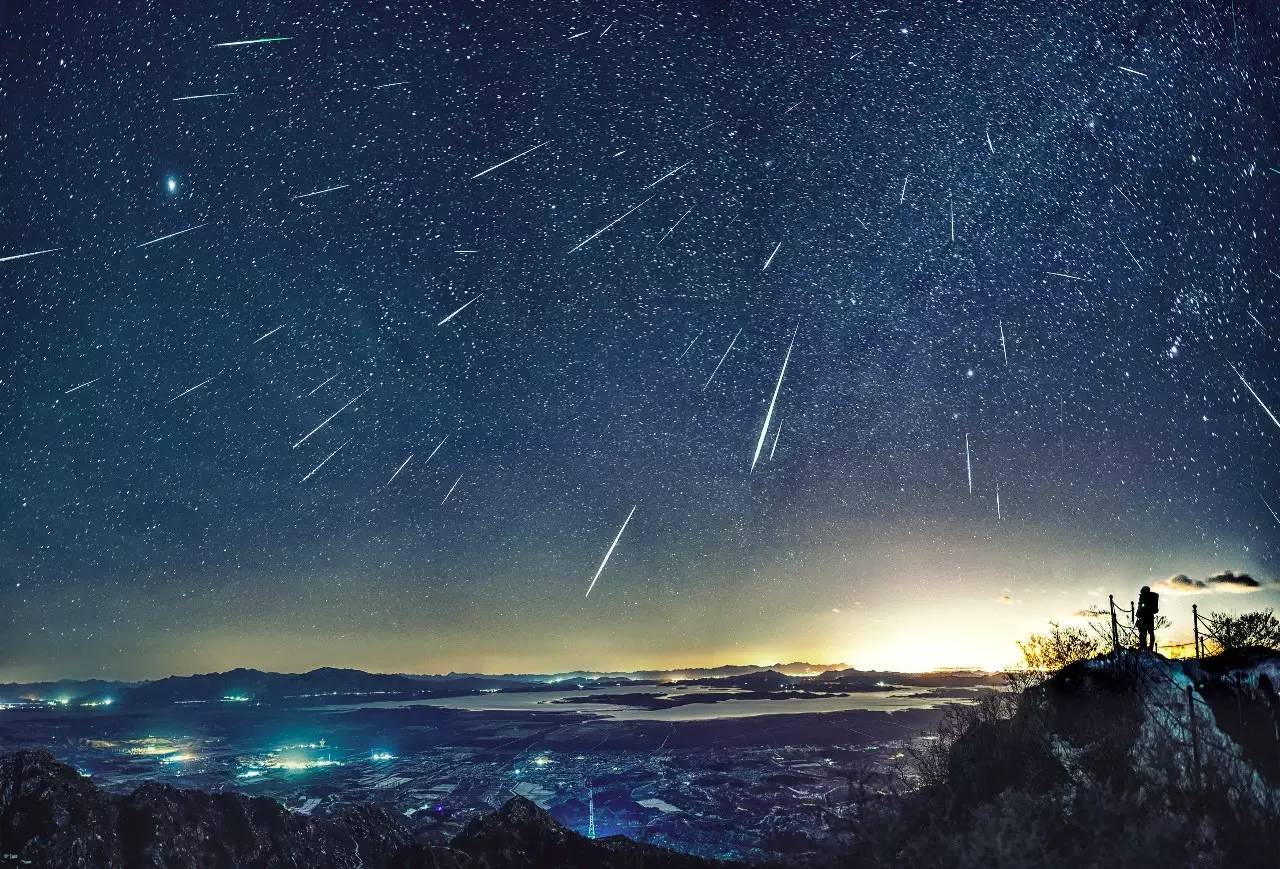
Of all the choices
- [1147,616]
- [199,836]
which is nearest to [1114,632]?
[1147,616]

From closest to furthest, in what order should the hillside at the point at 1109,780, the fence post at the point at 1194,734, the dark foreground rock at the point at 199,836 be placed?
the hillside at the point at 1109,780 < the fence post at the point at 1194,734 < the dark foreground rock at the point at 199,836

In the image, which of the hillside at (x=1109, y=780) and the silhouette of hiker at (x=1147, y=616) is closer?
the hillside at (x=1109, y=780)

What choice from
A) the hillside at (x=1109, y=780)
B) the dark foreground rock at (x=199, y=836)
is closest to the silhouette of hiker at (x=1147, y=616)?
the hillside at (x=1109, y=780)

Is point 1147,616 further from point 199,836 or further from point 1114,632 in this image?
point 199,836

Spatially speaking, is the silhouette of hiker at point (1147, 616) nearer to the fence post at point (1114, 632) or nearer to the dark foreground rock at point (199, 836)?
the fence post at point (1114, 632)

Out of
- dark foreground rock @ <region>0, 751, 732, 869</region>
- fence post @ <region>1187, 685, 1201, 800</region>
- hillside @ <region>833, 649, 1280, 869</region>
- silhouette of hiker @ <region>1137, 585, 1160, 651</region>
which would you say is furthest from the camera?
dark foreground rock @ <region>0, 751, 732, 869</region>

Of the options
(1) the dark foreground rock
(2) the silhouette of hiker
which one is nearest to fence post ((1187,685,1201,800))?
(2) the silhouette of hiker

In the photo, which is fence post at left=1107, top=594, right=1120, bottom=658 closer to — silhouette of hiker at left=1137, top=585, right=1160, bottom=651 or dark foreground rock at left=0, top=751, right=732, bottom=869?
silhouette of hiker at left=1137, top=585, right=1160, bottom=651
